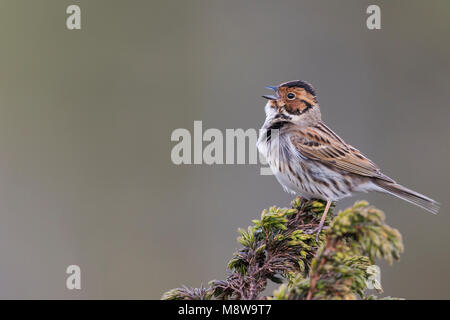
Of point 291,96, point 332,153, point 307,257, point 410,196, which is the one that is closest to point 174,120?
point 291,96

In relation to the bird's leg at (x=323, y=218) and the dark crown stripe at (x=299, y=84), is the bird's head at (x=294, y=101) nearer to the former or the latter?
the dark crown stripe at (x=299, y=84)

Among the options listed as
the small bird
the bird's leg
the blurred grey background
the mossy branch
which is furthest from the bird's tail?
the blurred grey background

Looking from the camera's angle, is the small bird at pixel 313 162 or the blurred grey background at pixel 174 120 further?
the blurred grey background at pixel 174 120

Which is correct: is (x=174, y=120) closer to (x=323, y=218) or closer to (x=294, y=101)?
(x=294, y=101)

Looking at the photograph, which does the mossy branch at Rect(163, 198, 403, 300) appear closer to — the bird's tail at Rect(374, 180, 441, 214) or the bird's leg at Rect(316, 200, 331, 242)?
the bird's leg at Rect(316, 200, 331, 242)

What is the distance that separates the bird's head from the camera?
4.74 metres

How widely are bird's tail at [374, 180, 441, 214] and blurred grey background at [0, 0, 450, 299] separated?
3.78 metres

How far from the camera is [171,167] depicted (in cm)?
986

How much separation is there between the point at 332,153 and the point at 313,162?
190 millimetres

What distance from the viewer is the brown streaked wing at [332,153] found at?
4.37 meters

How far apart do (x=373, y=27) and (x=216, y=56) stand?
3.02 meters

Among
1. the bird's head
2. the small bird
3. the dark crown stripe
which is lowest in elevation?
the small bird

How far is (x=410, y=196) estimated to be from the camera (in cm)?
416

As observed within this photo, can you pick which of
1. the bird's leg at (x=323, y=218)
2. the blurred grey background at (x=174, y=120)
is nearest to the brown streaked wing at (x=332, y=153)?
the bird's leg at (x=323, y=218)
